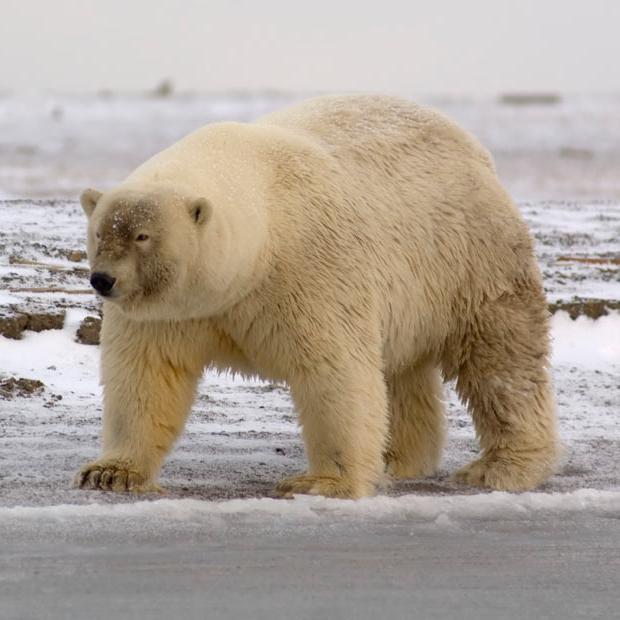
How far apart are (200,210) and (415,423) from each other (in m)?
2.17

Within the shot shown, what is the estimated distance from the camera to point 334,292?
572 centimetres

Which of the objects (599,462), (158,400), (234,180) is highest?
(234,180)

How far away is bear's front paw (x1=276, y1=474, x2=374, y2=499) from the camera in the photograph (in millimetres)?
5586

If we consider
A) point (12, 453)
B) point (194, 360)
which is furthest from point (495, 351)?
point (12, 453)

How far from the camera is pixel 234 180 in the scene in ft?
18.2

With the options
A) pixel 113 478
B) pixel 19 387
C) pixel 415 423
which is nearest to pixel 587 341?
pixel 415 423

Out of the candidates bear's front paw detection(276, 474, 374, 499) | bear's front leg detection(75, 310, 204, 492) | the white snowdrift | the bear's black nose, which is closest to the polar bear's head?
the bear's black nose

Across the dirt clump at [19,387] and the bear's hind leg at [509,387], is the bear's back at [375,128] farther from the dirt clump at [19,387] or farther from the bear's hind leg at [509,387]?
the dirt clump at [19,387]

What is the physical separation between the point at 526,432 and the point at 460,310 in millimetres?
667

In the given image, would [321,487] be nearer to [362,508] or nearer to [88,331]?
[362,508]

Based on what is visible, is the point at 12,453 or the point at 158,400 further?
the point at 12,453

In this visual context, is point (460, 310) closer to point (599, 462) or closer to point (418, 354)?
point (418, 354)

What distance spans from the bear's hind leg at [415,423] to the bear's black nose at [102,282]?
213 cm

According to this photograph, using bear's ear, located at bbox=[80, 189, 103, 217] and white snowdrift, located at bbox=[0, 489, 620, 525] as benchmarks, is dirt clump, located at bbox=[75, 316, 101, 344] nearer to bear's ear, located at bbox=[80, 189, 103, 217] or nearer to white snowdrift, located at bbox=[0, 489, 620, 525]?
bear's ear, located at bbox=[80, 189, 103, 217]
